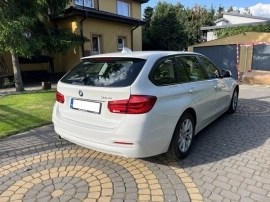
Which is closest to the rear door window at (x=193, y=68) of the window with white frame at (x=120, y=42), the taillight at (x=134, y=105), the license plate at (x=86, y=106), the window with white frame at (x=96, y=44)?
the taillight at (x=134, y=105)

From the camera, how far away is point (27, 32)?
9.77 meters

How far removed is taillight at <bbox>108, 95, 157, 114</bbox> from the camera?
2730 millimetres

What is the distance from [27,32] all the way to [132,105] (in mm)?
8873

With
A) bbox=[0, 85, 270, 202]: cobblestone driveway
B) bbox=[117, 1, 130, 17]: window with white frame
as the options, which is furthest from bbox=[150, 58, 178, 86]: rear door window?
bbox=[117, 1, 130, 17]: window with white frame

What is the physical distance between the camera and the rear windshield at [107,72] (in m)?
2.91

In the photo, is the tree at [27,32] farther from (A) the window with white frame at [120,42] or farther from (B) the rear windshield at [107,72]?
(B) the rear windshield at [107,72]

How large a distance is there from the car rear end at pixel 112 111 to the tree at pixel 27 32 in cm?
596

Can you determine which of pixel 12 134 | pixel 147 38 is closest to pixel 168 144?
pixel 12 134

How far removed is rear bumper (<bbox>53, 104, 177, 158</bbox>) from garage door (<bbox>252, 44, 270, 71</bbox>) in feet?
41.8

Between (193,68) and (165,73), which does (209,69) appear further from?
(165,73)

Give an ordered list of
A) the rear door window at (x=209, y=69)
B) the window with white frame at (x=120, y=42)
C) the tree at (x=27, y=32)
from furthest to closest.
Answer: the window with white frame at (x=120, y=42) → the tree at (x=27, y=32) → the rear door window at (x=209, y=69)

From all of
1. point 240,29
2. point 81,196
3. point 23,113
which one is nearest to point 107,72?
point 81,196

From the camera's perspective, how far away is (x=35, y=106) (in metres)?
6.60

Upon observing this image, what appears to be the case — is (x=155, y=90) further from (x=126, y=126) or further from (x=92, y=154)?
(x=92, y=154)
